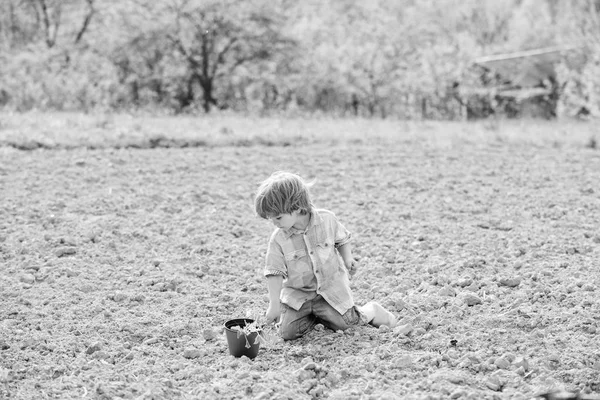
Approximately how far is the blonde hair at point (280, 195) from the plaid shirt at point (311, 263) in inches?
9.8

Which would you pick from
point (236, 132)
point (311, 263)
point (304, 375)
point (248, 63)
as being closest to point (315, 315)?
point (311, 263)

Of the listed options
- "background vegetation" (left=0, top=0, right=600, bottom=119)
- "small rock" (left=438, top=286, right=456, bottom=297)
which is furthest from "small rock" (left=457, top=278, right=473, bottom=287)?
"background vegetation" (left=0, top=0, right=600, bottom=119)

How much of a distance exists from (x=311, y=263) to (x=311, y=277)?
0.08 m

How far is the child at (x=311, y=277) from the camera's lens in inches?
158

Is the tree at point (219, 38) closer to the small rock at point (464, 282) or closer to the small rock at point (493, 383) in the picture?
the small rock at point (464, 282)

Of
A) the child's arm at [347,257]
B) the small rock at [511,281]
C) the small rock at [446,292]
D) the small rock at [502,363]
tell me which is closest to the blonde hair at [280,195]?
the child's arm at [347,257]

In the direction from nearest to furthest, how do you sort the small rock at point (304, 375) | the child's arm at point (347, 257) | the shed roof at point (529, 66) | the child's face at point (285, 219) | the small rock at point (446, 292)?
1. the small rock at point (304, 375)
2. the child's face at point (285, 219)
3. the child's arm at point (347, 257)
4. the small rock at point (446, 292)
5. the shed roof at point (529, 66)

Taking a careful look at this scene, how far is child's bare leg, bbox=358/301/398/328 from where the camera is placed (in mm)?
4129

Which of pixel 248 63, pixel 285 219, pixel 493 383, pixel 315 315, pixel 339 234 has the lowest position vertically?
pixel 493 383

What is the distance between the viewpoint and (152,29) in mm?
15914

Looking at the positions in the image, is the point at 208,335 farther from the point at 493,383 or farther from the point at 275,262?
the point at 493,383

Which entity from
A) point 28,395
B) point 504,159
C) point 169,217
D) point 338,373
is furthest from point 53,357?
point 504,159

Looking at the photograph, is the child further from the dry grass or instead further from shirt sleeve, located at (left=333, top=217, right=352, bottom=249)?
the dry grass

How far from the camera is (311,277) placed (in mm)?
4074
